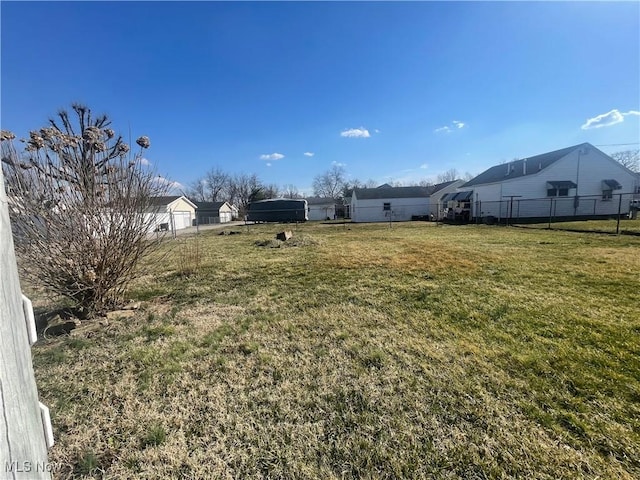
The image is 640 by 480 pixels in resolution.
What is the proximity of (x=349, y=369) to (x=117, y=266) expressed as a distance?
3.53 m

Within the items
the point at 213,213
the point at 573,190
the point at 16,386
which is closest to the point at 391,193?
the point at 573,190

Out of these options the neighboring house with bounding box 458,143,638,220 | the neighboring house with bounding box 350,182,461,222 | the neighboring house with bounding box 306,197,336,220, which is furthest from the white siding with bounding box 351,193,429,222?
the neighboring house with bounding box 306,197,336,220

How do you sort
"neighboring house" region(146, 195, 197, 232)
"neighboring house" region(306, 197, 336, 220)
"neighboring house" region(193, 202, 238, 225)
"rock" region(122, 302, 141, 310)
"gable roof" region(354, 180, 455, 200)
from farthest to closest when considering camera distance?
1. "neighboring house" region(193, 202, 238, 225)
2. "neighboring house" region(306, 197, 336, 220)
3. "gable roof" region(354, 180, 455, 200)
4. "neighboring house" region(146, 195, 197, 232)
5. "rock" region(122, 302, 141, 310)

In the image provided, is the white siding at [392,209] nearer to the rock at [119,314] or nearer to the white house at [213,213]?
the white house at [213,213]

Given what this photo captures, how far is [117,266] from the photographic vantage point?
406 cm

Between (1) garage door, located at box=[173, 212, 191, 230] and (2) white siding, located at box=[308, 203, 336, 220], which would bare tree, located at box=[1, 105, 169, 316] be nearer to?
(1) garage door, located at box=[173, 212, 191, 230]

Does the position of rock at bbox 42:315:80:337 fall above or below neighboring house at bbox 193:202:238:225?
below

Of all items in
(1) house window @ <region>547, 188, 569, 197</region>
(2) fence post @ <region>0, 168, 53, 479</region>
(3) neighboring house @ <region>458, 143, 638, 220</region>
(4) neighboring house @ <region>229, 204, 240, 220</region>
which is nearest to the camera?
(2) fence post @ <region>0, 168, 53, 479</region>

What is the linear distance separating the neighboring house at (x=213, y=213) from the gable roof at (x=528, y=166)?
35.7 metres

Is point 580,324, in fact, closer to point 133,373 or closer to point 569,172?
point 133,373

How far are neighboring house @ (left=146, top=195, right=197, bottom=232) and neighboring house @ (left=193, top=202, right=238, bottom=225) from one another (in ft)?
11.9

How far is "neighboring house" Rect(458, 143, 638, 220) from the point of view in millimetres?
21406

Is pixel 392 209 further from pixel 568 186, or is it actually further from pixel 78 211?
pixel 78 211

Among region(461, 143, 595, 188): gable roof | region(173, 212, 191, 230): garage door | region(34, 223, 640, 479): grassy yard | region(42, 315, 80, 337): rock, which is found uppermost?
region(461, 143, 595, 188): gable roof
